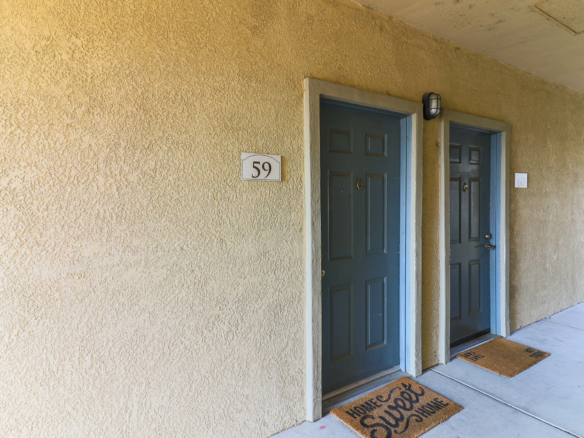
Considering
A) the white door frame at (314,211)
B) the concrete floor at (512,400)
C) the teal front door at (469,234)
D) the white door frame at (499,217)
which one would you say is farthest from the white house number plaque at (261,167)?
the white door frame at (499,217)

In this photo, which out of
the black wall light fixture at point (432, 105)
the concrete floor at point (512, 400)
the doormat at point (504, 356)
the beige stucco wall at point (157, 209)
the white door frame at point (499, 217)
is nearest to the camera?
the beige stucco wall at point (157, 209)

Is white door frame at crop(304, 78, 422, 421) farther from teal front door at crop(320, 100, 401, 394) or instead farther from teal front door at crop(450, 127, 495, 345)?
teal front door at crop(450, 127, 495, 345)

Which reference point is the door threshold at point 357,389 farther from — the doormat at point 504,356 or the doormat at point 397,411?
the doormat at point 504,356

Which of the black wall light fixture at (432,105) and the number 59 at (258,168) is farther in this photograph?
the black wall light fixture at (432,105)

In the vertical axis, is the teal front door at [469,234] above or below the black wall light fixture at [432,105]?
below

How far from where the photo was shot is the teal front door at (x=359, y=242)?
2.26 metres

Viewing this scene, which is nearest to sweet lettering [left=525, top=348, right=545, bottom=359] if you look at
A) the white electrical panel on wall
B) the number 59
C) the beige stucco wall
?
the white electrical panel on wall

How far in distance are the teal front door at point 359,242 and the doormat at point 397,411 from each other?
0.66ft

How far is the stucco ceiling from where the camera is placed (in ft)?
7.30

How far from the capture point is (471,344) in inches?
122

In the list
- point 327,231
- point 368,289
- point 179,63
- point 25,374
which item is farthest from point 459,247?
point 25,374

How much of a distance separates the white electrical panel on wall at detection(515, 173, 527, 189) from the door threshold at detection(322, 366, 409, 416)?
7.25 feet

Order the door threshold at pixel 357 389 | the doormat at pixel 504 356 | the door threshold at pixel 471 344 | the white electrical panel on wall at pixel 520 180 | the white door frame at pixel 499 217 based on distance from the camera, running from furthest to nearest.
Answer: the white electrical panel on wall at pixel 520 180, the white door frame at pixel 499 217, the door threshold at pixel 471 344, the doormat at pixel 504 356, the door threshold at pixel 357 389

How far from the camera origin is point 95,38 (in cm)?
146
